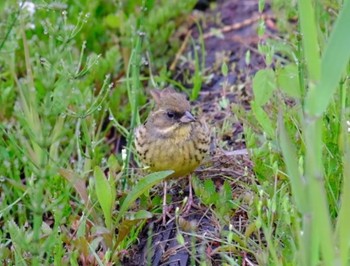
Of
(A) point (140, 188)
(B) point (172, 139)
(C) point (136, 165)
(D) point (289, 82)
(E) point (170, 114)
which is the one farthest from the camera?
(C) point (136, 165)

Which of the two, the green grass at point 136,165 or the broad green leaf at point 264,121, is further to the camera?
the broad green leaf at point 264,121

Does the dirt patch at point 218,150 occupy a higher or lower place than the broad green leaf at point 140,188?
lower

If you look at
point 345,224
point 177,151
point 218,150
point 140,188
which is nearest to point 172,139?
point 177,151

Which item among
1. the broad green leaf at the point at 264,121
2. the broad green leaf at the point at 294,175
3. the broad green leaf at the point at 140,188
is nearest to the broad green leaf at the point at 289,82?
the broad green leaf at the point at 264,121

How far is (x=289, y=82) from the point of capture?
13.3 feet

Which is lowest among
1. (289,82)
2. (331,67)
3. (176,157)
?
(176,157)

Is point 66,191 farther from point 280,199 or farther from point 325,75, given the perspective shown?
point 325,75

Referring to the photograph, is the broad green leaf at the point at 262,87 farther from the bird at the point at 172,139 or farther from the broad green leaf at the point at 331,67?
the broad green leaf at the point at 331,67

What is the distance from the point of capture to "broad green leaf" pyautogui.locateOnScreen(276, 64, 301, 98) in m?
4.03

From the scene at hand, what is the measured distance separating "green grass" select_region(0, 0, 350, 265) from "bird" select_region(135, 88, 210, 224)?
0.42 feet

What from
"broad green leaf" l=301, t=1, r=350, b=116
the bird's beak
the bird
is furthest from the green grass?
the bird's beak

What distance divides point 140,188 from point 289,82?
2.88 ft

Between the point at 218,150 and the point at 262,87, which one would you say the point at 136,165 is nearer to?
the point at 218,150

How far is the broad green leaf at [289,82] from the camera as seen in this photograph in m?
4.03
